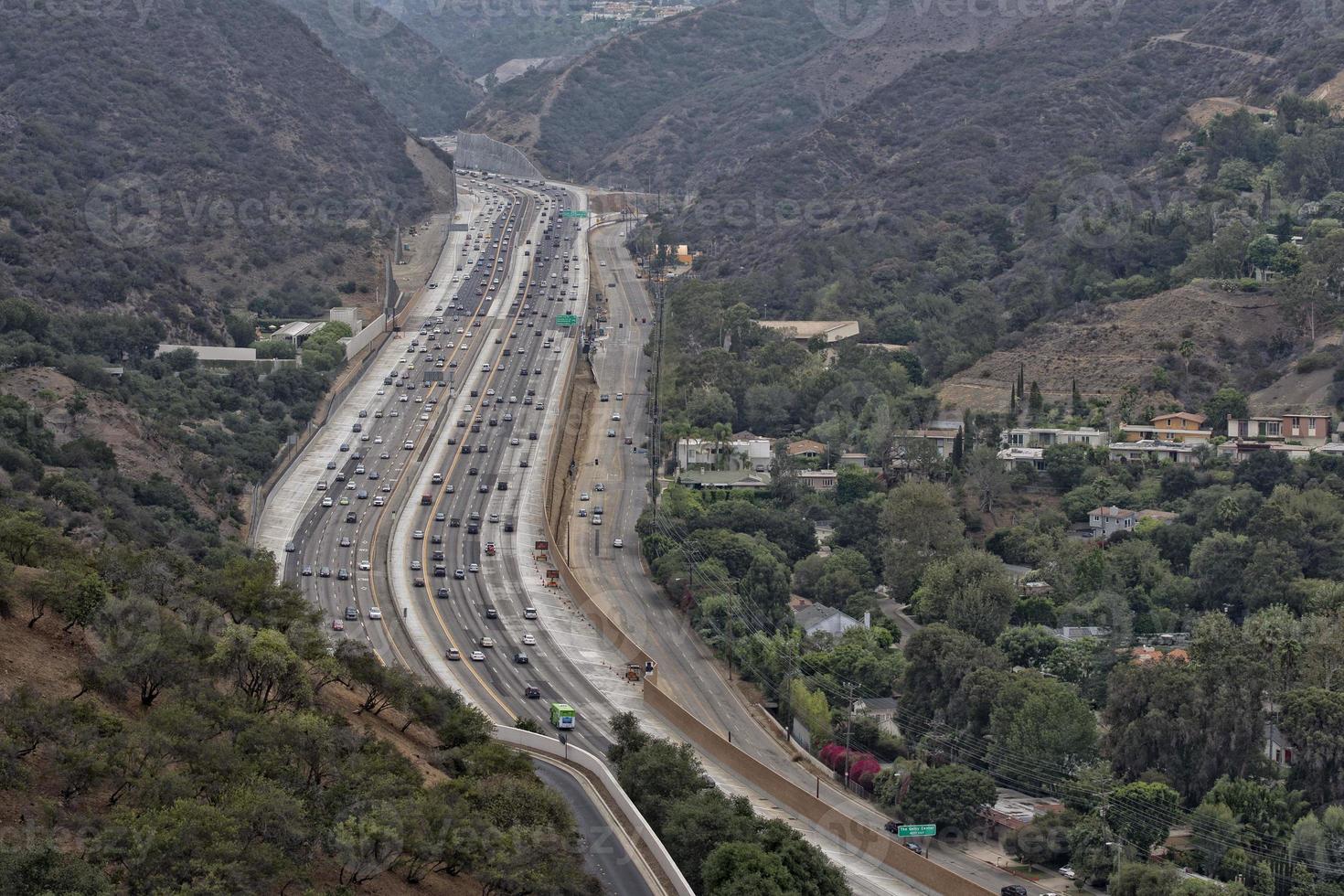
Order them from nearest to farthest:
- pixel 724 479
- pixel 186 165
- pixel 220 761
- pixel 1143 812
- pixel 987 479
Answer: pixel 220 761 < pixel 1143 812 < pixel 987 479 < pixel 724 479 < pixel 186 165

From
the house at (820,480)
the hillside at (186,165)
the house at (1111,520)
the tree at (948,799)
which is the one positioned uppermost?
the hillside at (186,165)

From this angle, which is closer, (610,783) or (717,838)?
(717,838)

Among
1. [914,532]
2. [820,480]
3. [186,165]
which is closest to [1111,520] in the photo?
[914,532]

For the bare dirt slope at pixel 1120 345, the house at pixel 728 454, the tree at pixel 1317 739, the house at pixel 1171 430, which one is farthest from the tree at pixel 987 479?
the tree at pixel 1317 739

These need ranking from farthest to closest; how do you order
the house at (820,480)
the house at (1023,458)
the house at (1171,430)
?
the house at (820,480), the house at (1171,430), the house at (1023,458)

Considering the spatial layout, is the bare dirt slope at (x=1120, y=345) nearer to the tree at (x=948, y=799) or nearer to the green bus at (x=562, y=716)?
the green bus at (x=562, y=716)

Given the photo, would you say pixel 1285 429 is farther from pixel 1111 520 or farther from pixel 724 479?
pixel 724 479
